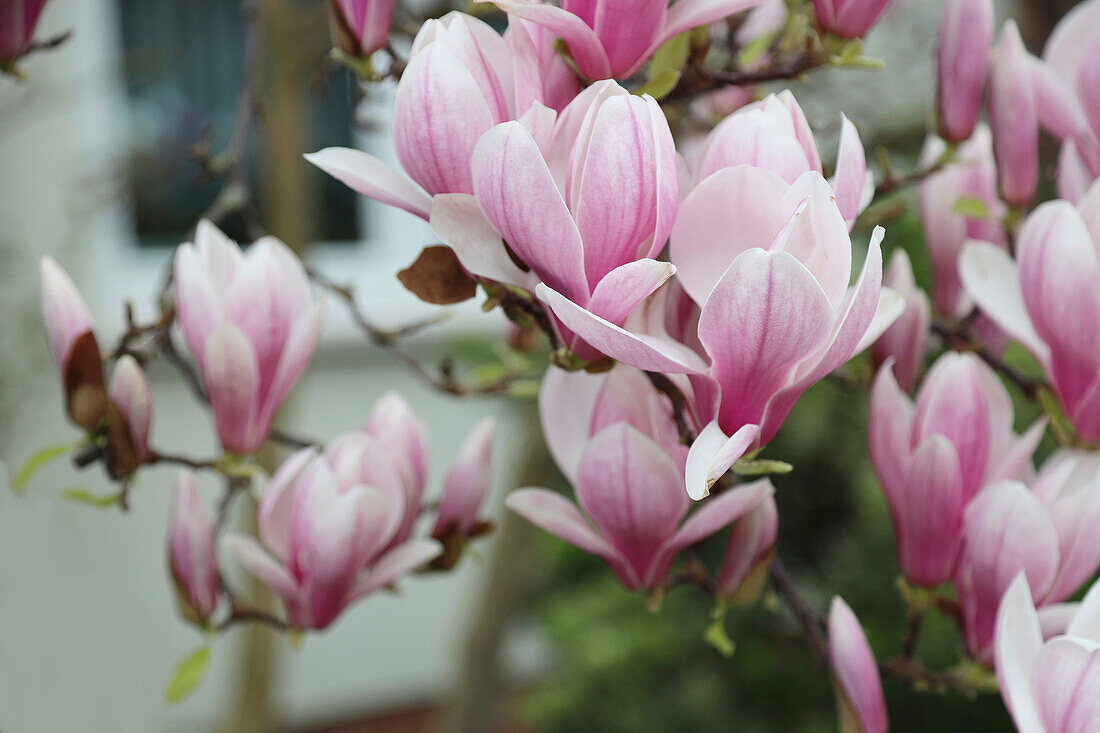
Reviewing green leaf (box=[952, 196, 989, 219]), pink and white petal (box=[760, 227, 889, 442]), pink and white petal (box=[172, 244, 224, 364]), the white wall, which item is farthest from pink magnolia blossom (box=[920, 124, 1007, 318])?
the white wall

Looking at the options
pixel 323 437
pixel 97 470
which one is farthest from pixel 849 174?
pixel 323 437

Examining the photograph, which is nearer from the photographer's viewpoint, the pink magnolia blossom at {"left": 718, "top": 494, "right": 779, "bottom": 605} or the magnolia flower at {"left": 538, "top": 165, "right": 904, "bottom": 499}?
the magnolia flower at {"left": 538, "top": 165, "right": 904, "bottom": 499}

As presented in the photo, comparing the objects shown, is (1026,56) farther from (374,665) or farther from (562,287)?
(374,665)

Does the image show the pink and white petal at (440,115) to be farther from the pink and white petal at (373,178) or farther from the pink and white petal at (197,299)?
the pink and white petal at (197,299)

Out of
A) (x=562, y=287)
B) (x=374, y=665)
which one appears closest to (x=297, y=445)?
(x=562, y=287)

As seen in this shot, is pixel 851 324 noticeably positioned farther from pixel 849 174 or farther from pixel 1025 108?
pixel 1025 108

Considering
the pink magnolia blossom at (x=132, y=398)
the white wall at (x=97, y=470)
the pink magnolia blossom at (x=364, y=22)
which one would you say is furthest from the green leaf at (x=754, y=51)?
the white wall at (x=97, y=470)

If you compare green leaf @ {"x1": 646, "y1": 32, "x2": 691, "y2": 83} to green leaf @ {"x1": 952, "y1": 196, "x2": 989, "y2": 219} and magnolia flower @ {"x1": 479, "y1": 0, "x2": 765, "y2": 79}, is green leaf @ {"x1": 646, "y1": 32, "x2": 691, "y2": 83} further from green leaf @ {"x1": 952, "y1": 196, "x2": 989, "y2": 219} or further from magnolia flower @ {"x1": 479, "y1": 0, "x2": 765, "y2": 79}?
green leaf @ {"x1": 952, "y1": 196, "x2": 989, "y2": 219}
